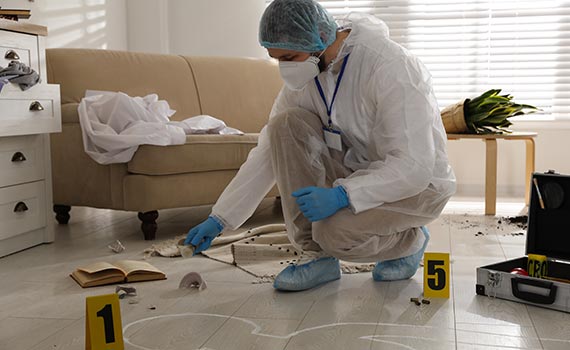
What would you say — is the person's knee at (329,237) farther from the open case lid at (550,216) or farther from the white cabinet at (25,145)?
the white cabinet at (25,145)

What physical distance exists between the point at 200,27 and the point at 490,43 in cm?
203

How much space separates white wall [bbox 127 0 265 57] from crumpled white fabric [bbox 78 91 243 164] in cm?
195

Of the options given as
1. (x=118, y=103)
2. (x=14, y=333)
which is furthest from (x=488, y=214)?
(x=14, y=333)

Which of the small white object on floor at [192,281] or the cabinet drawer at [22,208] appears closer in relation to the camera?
the small white object on floor at [192,281]

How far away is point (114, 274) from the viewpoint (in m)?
2.48

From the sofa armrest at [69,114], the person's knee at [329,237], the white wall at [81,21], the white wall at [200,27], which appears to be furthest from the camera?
the white wall at [200,27]

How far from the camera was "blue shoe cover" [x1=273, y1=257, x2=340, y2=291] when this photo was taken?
2.31 meters

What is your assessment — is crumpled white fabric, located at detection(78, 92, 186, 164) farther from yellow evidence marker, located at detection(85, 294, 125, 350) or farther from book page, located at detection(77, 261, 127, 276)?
yellow evidence marker, located at detection(85, 294, 125, 350)

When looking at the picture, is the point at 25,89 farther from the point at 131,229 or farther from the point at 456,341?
the point at 456,341

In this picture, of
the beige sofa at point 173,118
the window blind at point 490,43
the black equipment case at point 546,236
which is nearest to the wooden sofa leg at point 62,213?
the beige sofa at point 173,118

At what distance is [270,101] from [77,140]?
1367mm

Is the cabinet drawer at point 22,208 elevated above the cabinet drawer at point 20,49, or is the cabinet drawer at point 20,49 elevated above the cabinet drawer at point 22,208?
the cabinet drawer at point 20,49

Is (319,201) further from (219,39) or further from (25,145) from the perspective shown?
(219,39)

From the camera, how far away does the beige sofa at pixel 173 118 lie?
3.30 m
